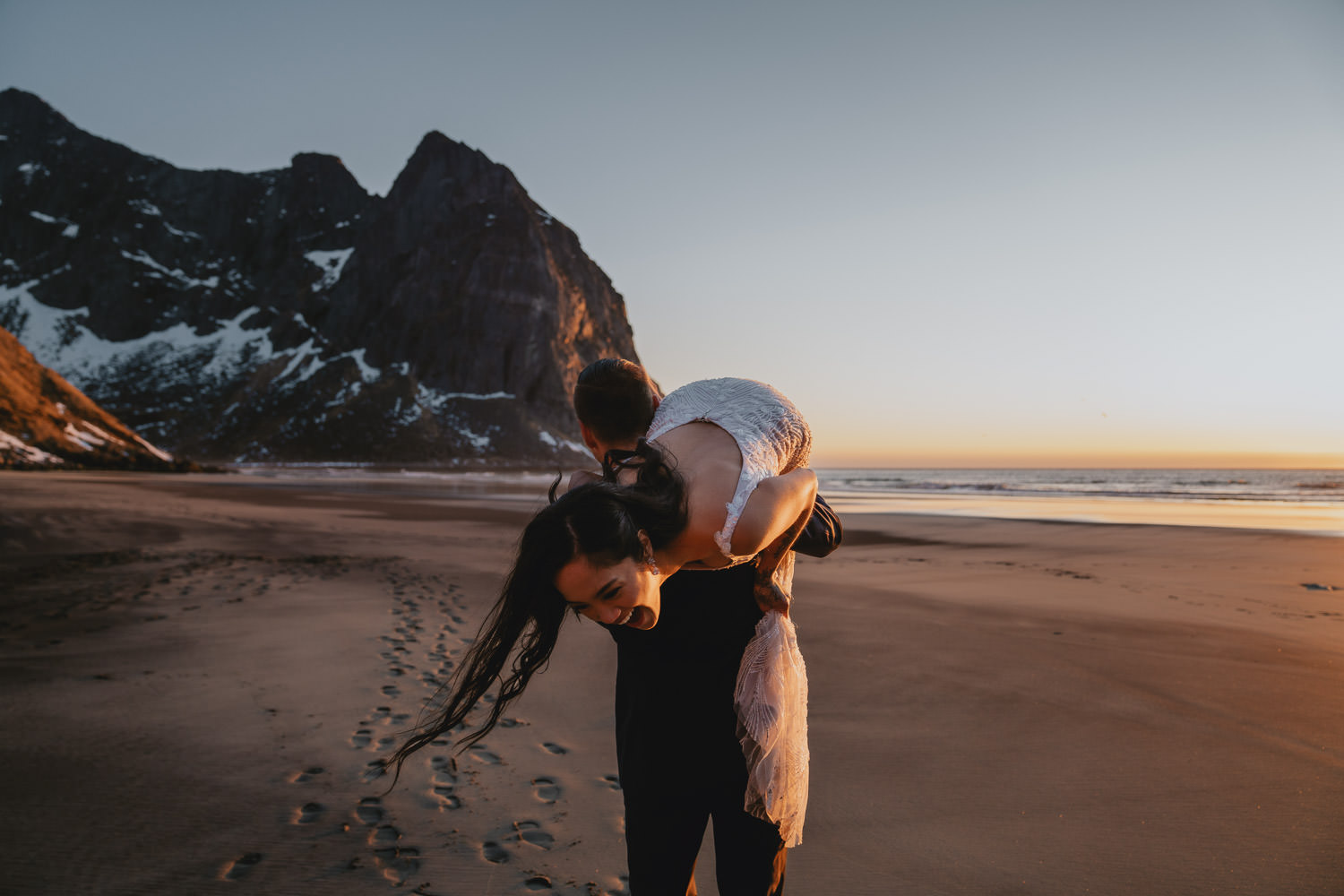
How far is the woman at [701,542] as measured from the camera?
122 centimetres

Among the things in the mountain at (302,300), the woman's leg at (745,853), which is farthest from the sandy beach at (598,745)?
the mountain at (302,300)

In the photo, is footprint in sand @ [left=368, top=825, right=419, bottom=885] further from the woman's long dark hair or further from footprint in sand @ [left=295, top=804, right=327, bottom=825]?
the woman's long dark hair

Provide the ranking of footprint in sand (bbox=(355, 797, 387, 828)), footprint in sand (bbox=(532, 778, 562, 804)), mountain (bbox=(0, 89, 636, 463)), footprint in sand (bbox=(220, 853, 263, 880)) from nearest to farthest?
footprint in sand (bbox=(220, 853, 263, 880)) → footprint in sand (bbox=(355, 797, 387, 828)) → footprint in sand (bbox=(532, 778, 562, 804)) → mountain (bbox=(0, 89, 636, 463))

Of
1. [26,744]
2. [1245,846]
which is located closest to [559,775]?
[26,744]

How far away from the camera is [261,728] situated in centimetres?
374

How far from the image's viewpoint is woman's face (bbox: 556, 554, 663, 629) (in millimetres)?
1222

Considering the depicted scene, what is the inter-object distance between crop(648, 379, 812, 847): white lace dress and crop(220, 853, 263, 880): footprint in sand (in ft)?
7.03

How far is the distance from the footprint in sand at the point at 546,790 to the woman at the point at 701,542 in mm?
1766

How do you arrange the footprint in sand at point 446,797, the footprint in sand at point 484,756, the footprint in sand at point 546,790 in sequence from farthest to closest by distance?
the footprint in sand at point 484,756 < the footprint in sand at point 546,790 < the footprint in sand at point 446,797

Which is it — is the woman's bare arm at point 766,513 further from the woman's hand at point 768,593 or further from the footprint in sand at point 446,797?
the footprint in sand at point 446,797

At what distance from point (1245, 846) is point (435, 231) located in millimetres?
136811

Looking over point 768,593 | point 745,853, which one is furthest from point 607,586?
point 745,853

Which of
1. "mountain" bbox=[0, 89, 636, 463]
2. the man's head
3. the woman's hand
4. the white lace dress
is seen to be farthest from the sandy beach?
"mountain" bbox=[0, 89, 636, 463]

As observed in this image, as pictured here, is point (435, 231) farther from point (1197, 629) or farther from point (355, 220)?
point (1197, 629)
